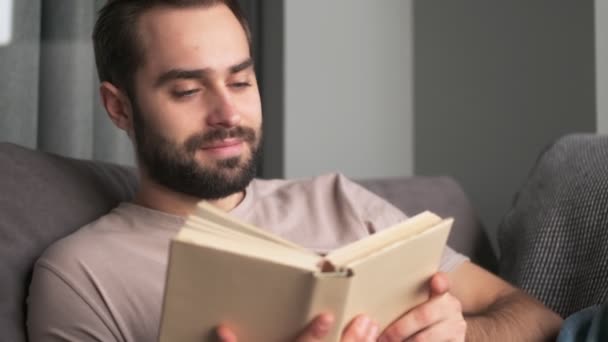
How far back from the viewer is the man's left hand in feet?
3.07

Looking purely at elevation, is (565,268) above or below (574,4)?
below

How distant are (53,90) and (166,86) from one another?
0.62 meters

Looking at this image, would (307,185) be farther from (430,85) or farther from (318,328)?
(430,85)

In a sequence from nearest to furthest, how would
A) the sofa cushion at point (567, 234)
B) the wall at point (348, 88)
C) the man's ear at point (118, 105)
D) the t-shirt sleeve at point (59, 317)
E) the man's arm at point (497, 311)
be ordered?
the t-shirt sleeve at point (59, 317) < the man's arm at point (497, 311) < the man's ear at point (118, 105) < the sofa cushion at point (567, 234) < the wall at point (348, 88)

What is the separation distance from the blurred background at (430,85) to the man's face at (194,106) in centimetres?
120

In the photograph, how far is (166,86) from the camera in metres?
1.25

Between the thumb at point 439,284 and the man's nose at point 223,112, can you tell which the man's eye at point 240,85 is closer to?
the man's nose at point 223,112

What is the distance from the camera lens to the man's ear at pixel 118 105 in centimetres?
133

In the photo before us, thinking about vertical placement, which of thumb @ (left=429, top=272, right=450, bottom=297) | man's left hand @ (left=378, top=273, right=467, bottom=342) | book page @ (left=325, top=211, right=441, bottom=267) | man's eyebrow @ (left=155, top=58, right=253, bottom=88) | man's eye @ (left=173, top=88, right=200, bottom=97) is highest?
man's eyebrow @ (left=155, top=58, right=253, bottom=88)

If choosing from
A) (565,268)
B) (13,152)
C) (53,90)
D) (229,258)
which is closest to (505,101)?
(565,268)

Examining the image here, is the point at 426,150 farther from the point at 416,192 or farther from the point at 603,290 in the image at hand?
the point at 603,290

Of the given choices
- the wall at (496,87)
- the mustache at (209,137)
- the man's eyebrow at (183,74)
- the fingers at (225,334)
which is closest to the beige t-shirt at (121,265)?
the mustache at (209,137)

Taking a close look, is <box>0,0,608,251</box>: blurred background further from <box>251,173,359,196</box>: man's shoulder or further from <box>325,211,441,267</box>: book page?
<box>325,211,441,267</box>: book page

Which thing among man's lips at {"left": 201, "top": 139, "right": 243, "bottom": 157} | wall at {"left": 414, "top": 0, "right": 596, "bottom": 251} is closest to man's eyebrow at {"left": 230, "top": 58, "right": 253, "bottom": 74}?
man's lips at {"left": 201, "top": 139, "right": 243, "bottom": 157}
